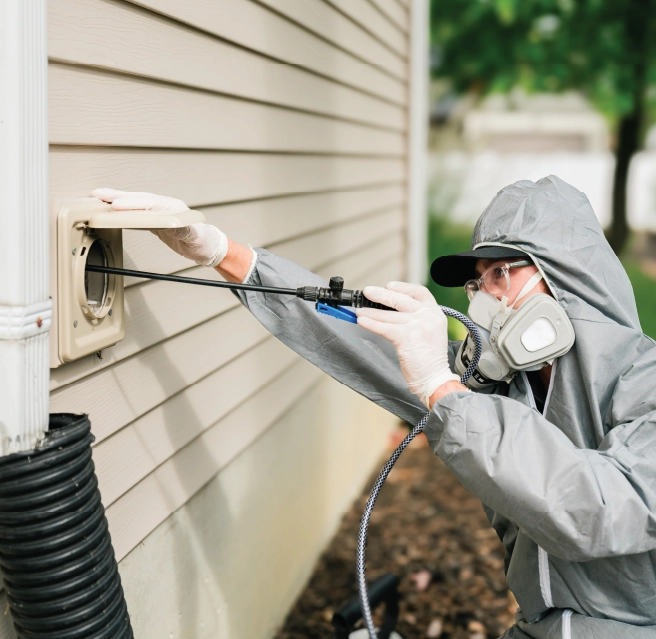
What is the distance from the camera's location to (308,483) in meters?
4.11

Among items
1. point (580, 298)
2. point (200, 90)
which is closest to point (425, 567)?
point (580, 298)

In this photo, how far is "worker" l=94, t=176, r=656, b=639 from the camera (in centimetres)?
174

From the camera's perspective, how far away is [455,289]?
9453mm

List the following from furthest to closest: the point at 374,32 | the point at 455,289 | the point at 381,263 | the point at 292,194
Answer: the point at 455,289 → the point at 381,263 → the point at 374,32 → the point at 292,194

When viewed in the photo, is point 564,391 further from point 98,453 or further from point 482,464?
point 98,453

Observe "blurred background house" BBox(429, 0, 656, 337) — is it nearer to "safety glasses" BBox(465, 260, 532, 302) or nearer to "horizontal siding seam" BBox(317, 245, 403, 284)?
"horizontal siding seam" BBox(317, 245, 403, 284)

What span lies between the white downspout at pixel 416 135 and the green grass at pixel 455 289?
235 cm

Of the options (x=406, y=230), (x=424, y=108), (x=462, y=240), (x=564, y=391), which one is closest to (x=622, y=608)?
(x=564, y=391)

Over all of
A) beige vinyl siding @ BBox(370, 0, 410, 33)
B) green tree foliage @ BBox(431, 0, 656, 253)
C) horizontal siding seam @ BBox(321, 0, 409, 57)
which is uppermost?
green tree foliage @ BBox(431, 0, 656, 253)

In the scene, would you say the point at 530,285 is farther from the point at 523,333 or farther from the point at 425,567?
the point at 425,567

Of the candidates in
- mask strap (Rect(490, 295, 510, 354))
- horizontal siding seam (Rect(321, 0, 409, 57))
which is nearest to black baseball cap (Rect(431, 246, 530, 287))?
mask strap (Rect(490, 295, 510, 354))

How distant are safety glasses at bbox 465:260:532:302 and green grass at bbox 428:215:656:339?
693cm

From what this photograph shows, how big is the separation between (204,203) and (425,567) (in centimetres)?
275

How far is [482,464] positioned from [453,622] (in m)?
2.47
